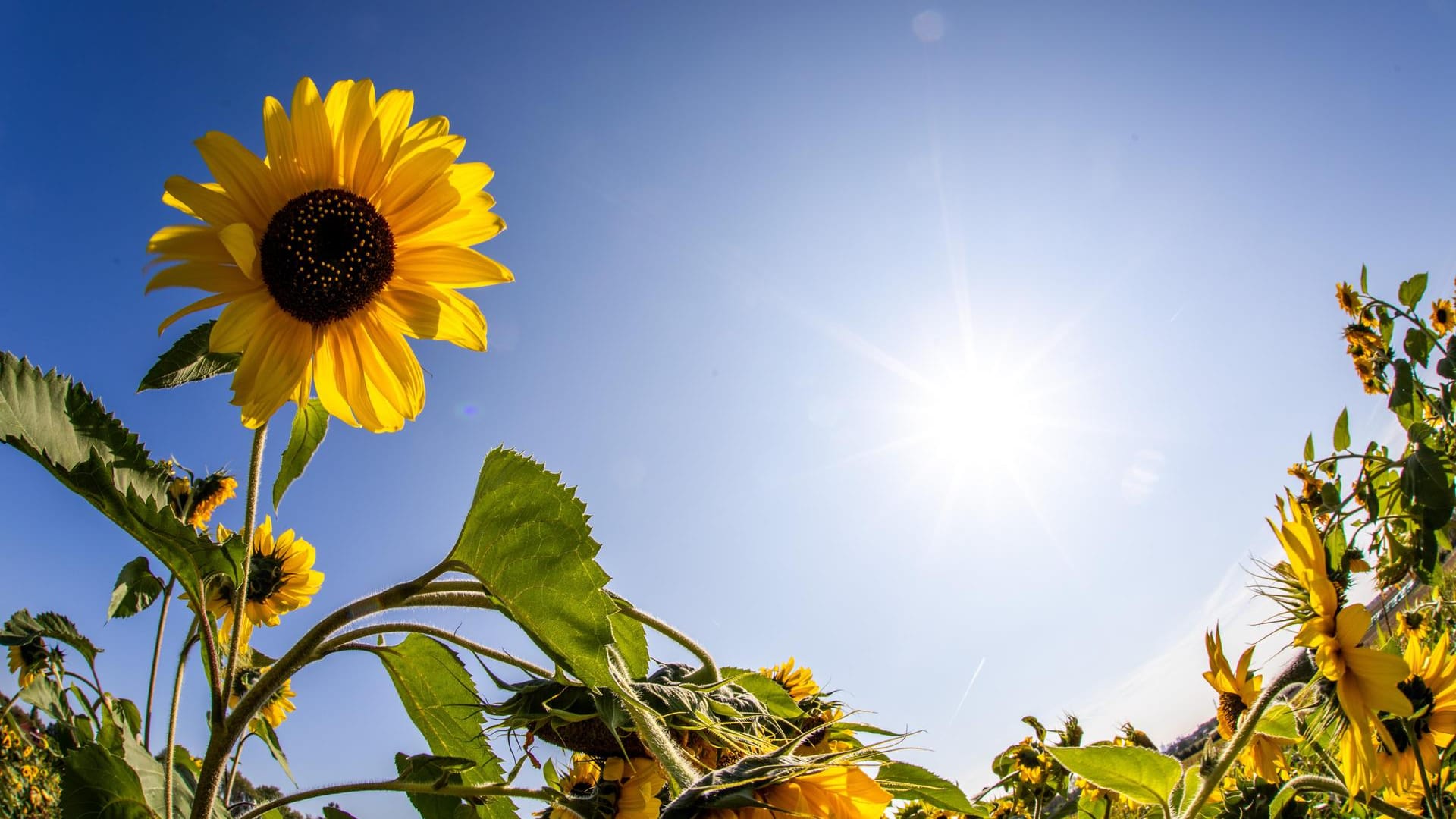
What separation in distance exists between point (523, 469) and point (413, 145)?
0.74 metres

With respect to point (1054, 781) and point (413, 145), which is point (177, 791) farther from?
point (1054, 781)

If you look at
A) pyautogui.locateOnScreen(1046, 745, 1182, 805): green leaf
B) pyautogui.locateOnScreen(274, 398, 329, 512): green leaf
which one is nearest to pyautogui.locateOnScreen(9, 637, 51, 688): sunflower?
pyautogui.locateOnScreen(274, 398, 329, 512): green leaf

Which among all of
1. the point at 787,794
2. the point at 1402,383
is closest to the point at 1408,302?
the point at 1402,383

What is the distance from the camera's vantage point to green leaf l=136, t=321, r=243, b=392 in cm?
106

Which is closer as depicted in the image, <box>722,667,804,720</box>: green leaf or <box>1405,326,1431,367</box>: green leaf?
<box>722,667,804,720</box>: green leaf

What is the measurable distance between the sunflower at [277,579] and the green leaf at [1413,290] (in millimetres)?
6491

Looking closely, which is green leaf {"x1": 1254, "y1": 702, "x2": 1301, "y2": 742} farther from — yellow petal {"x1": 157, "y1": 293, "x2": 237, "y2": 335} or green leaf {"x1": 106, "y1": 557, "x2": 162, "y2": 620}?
green leaf {"x1": 106, "y1": 557, "x2": 162, "y2": 620}

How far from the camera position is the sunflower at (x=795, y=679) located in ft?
4.75

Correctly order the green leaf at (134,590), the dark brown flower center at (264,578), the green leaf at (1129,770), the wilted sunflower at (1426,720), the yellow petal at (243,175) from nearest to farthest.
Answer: the yellow petal at (243,175) → the green leaf at (1129,770) → the green leaf at (134,590) → the wilted sunflower at (1426,720) → the dark brown flower center at (264,578)

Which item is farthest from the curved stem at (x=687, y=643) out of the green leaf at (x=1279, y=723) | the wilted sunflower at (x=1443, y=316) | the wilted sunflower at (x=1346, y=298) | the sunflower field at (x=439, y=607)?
the wilted sunflower at (x=1443, y=316)

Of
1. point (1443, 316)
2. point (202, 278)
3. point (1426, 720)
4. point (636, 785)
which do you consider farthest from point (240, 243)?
point (1443, 316)

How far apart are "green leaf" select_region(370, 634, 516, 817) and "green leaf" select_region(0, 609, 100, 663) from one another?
4.88ft

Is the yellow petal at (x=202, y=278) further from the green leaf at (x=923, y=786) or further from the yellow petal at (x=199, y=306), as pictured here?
the green leaf at (x=923, y=786)

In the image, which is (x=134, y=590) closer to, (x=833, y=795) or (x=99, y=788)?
(x=99, y=788)
